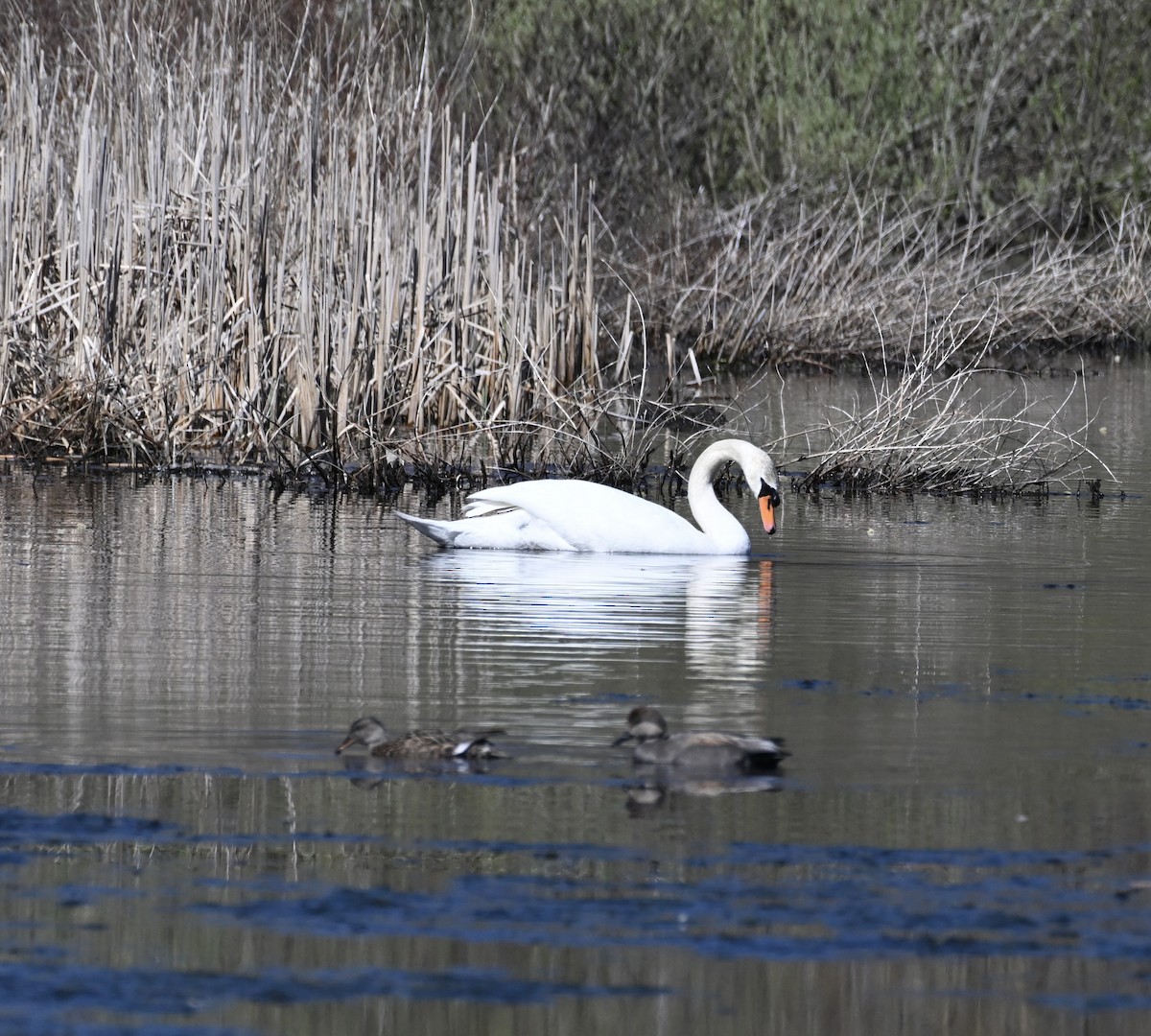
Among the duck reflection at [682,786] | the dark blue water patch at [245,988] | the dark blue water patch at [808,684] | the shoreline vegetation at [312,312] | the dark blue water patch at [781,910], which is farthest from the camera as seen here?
the shoreline vegetation at [312,312]

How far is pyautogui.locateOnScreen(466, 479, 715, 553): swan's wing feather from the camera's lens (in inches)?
426

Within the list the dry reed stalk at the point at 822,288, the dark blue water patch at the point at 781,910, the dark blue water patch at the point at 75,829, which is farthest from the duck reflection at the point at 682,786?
the dry reed stalk at the point at 822,288

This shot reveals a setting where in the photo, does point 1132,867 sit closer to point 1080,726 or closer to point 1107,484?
point 1080,726

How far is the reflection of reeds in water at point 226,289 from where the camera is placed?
47.2 ft

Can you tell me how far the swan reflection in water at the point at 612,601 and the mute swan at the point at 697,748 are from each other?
5.53 feet

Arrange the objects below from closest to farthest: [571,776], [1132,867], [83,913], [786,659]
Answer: [83,913], [1132,867], [571,776], [786,659]

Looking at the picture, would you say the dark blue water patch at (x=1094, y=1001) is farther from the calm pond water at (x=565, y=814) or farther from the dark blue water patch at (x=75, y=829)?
the dark blue water patch at (x=75, y=829)

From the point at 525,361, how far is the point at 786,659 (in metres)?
8.00

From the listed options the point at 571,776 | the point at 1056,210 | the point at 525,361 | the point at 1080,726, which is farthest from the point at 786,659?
the point at 1056,210

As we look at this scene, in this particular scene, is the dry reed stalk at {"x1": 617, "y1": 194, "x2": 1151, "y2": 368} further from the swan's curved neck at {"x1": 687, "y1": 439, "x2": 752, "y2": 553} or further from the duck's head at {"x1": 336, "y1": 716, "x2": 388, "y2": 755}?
the duck's head at {"x1": 336, "y1": 716, "x2": 388, "y2": 755}

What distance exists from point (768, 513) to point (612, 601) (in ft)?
7.22

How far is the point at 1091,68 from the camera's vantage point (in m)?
35.7

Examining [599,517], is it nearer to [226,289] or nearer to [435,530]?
[435,530]

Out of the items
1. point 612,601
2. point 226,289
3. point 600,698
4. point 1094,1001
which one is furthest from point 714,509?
point 1094,1001
